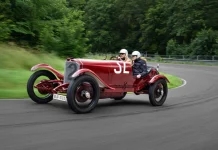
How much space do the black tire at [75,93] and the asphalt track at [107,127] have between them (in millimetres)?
185

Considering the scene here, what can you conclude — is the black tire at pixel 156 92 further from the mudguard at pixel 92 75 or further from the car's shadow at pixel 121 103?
the mudguard at pixel 92 75

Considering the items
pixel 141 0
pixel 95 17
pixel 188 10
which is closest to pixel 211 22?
pixel 188 10

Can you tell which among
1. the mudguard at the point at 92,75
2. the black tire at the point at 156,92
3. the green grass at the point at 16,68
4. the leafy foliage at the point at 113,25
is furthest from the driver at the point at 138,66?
the leafy foliage at the point at 113,25

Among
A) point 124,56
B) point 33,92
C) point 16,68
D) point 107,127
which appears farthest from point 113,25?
point 107,127

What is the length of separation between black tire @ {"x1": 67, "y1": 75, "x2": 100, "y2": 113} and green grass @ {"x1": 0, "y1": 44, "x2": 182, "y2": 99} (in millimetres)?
2892

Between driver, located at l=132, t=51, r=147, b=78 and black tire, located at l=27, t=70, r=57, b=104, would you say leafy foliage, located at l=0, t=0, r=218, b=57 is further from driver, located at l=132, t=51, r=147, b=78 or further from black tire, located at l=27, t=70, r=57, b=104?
driver, located at l=132, t=51, r=147, b=78

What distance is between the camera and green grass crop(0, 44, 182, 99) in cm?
1125

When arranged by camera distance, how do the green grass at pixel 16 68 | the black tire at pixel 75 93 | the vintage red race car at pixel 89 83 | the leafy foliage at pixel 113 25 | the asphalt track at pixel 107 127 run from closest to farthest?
the asphalt track at pixel 107 127
the black tire at pixel 75 93
the vintage red race car at pixel 89 83
the green grass at pixel 16 68
the leafy foliage at pixel 113 25

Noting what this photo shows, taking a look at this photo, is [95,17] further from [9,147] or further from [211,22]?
[9,147]

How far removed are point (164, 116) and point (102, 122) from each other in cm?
183

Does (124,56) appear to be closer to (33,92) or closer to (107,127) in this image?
(33,92)

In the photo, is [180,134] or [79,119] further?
[79,119]

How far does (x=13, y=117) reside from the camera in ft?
23.9

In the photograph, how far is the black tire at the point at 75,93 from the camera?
8.06m
